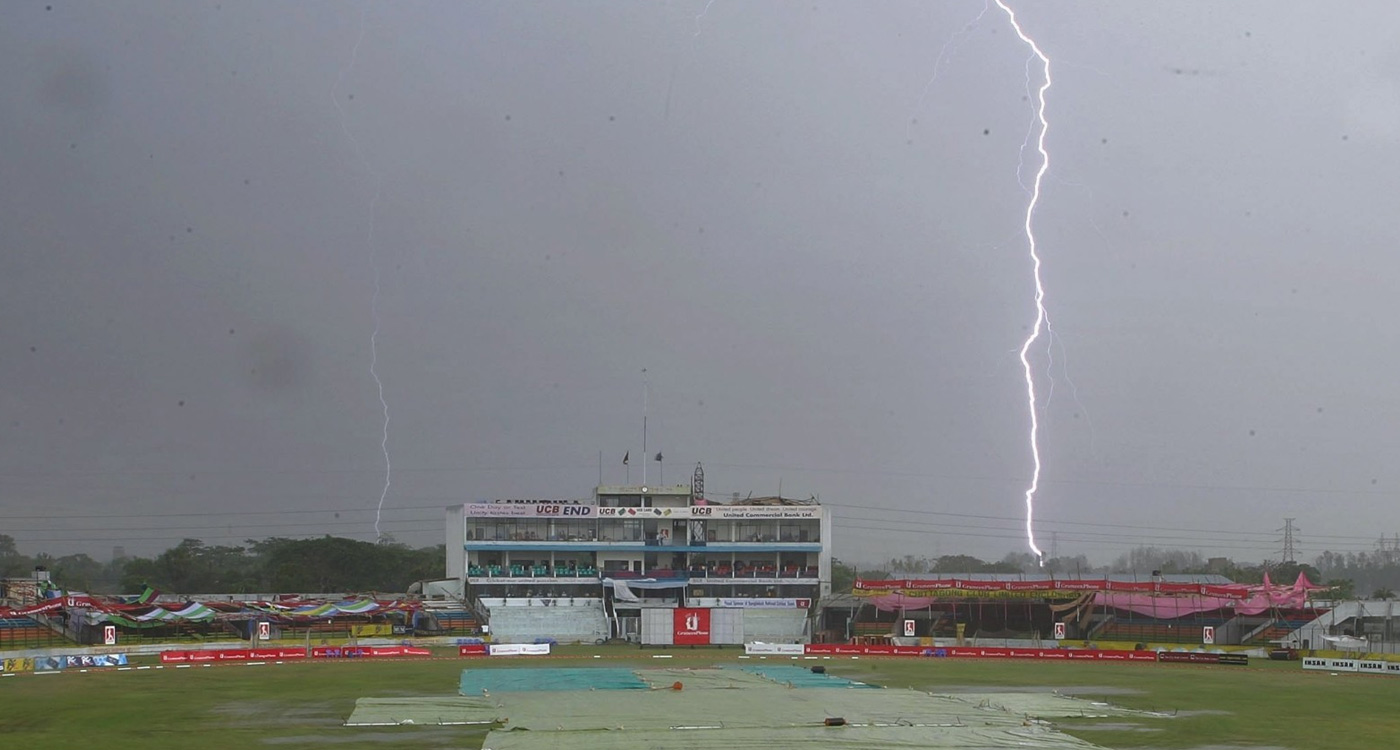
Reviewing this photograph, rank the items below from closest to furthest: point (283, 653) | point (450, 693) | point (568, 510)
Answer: point (450, 693) → point (283, 653) → point (568, 510)

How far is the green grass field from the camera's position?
109 ft

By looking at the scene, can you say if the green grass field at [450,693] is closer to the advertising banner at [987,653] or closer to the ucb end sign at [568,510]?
the advertising banner at [987,653]

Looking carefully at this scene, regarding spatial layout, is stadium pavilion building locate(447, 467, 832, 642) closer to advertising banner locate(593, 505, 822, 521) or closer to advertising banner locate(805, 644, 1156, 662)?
advertising banner locate(593, 505, 822, 521)

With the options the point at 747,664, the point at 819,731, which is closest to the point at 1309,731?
the point at 819,731

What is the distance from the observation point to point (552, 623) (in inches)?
3748

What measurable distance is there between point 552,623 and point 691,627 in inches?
632

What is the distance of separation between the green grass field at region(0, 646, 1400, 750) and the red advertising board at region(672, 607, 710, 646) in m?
11.3

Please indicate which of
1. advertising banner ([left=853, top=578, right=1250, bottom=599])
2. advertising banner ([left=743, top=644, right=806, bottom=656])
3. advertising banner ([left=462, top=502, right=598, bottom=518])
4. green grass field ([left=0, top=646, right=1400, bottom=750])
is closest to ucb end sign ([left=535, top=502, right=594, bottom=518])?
advertising banner ([left=462, top=502, right=598, bottom=518])

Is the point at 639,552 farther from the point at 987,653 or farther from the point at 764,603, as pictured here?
the point at 987,653

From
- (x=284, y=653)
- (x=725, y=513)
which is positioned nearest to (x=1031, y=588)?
(x=725, y=513)

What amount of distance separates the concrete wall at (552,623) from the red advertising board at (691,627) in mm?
10933

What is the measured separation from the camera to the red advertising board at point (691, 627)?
82188 mm

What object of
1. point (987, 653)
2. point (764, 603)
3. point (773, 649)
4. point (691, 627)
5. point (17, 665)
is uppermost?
point (764, 603)

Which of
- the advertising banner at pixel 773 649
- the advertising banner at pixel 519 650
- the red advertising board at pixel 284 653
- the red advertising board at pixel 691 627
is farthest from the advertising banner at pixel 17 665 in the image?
the red advertising board at pixel 691 627
